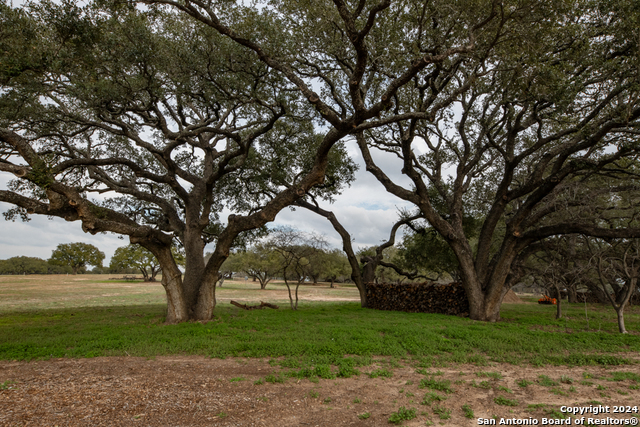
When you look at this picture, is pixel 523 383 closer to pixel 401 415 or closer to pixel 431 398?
pixel 431 398

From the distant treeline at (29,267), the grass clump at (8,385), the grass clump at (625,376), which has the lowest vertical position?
the distant treeline at (29,267)

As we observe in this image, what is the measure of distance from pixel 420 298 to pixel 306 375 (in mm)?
12673

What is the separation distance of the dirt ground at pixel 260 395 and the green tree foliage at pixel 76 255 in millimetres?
86709

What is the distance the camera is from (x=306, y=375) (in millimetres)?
5832

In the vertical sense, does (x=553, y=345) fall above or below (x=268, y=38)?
below

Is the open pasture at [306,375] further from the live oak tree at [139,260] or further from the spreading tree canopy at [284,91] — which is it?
the live oak tree at [139,260]

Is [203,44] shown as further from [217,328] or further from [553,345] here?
[553,345]

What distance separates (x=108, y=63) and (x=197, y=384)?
10016mm

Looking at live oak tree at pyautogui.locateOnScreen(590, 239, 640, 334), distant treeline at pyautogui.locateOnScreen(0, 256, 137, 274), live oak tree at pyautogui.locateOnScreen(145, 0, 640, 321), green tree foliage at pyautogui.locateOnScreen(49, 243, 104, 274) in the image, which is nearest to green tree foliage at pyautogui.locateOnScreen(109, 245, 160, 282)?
green tree foliage at pyautogui.locateOnScreen(49, 243, 104, 274)

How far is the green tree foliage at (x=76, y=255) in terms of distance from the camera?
249ft

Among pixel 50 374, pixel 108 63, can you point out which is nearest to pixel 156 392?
pixel 50 374

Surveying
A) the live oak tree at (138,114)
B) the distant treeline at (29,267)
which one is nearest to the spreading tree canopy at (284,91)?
the live oak tree at (138,114)

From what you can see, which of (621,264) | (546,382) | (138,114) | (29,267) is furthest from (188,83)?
(29,267)

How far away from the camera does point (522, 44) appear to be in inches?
372
